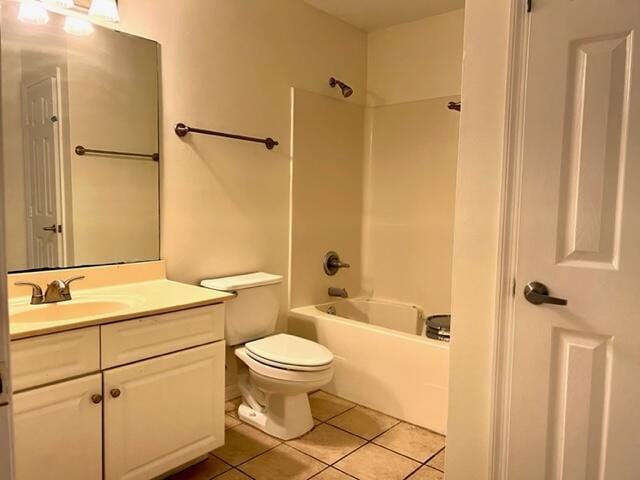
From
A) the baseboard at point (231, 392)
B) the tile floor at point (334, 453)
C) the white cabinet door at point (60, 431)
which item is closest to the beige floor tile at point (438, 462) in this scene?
the tile floor at point (334, 453)

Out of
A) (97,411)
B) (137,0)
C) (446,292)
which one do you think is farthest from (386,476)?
(137,0)

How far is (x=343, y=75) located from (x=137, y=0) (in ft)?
5.11

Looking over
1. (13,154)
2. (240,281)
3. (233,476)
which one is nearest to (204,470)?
(233,476)

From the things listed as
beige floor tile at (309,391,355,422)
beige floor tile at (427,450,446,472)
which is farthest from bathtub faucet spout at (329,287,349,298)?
beige floor tile at (427,450,446,472)

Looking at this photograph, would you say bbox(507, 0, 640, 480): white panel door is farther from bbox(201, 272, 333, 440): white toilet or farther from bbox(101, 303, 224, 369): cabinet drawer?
bbox(101, 303, 224, 369): cabinet drawer

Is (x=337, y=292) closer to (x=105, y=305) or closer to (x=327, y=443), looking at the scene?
(x=327, y=443)

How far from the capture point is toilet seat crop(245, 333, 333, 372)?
2.22 meters

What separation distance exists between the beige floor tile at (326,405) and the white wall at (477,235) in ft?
3.31

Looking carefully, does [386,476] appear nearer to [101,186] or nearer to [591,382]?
[591,382]

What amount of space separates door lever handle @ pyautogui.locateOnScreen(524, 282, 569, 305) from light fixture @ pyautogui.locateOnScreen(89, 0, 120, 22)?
6.62 feet

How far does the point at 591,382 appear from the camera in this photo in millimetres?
1436

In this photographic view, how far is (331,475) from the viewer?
6.75 ft

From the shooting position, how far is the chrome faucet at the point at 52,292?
1.80m

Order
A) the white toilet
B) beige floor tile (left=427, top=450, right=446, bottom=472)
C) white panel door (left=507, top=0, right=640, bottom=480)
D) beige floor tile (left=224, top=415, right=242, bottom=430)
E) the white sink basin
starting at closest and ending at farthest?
1. white panel door (left=507, top=0, right=640, bottom=480)
2. the white sink basin
3. beige floor tile (left=427, top=450, right=446, bottom=472)
4. the white toilet
5. beige floor tile (left=224, top=415, right=242, bottom=430)
